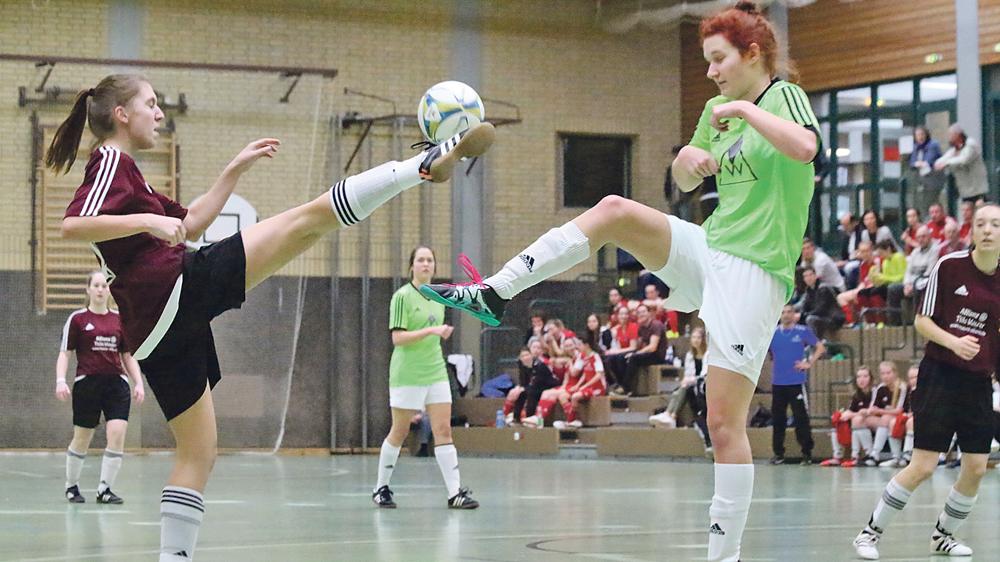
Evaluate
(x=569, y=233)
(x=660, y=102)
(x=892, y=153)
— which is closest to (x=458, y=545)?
(x=569, y=233)

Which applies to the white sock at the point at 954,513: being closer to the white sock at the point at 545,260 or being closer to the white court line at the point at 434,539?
the white court line at the point at 434,539

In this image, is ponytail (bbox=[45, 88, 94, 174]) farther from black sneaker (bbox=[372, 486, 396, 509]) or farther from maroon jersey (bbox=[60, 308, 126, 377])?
maroon jersey (bbox=[60, 308, 126, 377])

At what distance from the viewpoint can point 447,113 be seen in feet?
22.3

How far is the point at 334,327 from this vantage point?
86.1 ft

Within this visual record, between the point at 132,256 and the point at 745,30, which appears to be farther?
the point at 745,30

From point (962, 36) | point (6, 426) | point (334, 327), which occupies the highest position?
point (962, 36)

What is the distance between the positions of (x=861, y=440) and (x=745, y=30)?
13532mm

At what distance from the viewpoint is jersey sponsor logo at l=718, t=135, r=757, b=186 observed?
5754 mm

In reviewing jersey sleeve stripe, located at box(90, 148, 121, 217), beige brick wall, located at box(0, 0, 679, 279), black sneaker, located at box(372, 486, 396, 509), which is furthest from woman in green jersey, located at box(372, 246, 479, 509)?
beige brick wall, located at box(0, 0, 679, 279)

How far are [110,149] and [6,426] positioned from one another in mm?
19749

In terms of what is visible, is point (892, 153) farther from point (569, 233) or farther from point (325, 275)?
point (569, 233)

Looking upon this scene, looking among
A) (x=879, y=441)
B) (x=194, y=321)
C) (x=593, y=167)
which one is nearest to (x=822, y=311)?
(x=879, y=441)

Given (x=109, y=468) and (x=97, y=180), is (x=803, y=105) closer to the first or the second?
(x=97, y=180)

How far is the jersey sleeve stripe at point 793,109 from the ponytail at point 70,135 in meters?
2.83
